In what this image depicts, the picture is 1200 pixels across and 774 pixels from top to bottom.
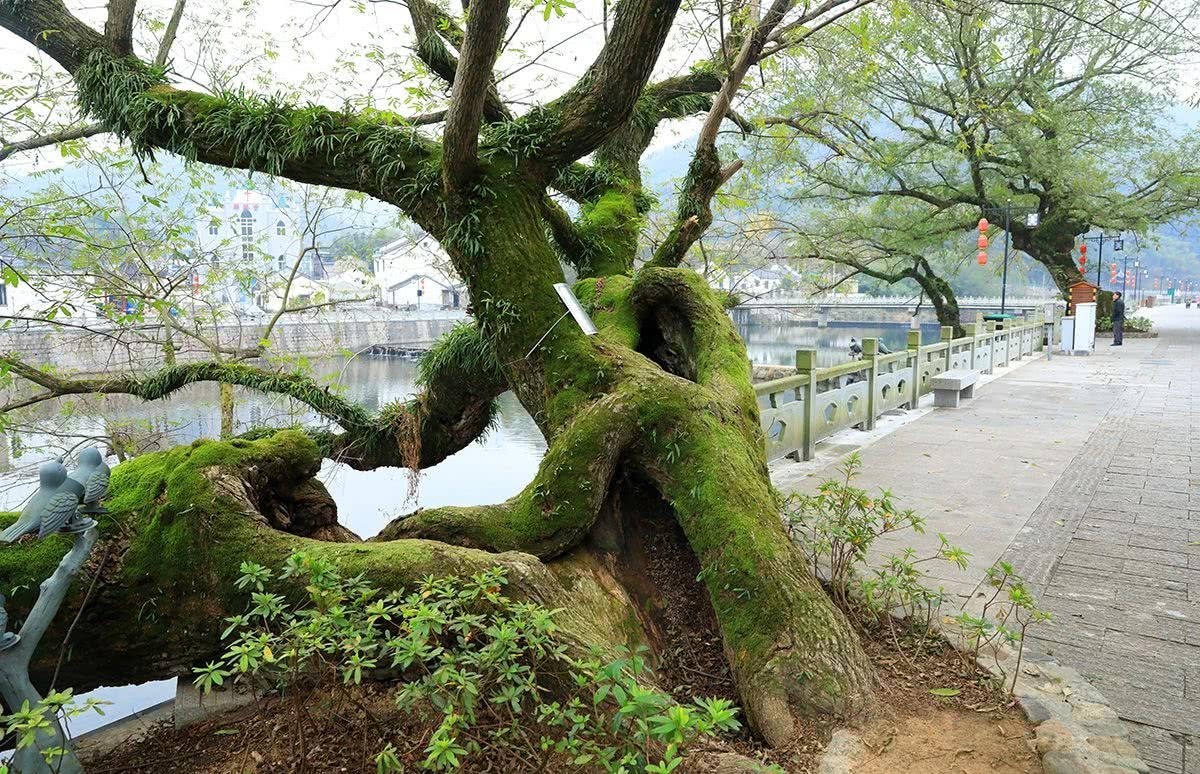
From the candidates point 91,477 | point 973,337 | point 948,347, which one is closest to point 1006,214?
point 973,337

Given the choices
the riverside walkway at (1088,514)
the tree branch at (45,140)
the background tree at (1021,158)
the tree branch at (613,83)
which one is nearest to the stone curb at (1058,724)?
the riverside walkway at (1088,514)

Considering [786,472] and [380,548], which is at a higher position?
[380,548]

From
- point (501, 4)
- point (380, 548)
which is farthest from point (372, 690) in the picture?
point (501, 4)

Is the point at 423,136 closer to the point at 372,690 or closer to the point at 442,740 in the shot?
the point at 372,690

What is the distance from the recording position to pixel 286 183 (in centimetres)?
698

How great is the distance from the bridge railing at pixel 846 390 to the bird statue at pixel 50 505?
4291mm

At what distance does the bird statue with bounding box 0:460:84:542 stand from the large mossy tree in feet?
1.77

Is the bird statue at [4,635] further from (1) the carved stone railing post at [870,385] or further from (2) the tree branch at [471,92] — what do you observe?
(1) the carved stone railing post at [870,385]

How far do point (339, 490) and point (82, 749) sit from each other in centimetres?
735

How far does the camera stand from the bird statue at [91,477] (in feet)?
6.68

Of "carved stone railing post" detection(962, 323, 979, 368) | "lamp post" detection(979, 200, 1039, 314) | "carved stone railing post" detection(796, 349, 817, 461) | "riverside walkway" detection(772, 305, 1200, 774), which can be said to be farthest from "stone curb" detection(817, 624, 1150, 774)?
"lamp post" detection(979, 200, 1039, 314)

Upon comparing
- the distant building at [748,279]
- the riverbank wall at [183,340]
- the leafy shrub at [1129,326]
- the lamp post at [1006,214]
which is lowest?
the leafy shrub at [1129,326]

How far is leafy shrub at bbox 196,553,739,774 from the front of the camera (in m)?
1.71

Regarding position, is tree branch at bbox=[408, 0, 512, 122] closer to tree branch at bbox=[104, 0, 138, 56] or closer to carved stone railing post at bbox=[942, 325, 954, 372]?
tree branch at bbox=[104, 0, 138, 56]
